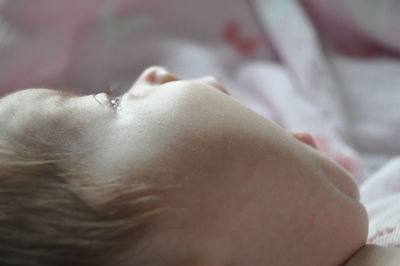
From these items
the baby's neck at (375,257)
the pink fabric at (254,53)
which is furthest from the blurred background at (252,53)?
the baby's neck at (375,257)

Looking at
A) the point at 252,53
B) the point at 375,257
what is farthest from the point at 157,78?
the point at 252,53

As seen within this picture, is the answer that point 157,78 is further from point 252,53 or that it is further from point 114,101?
point 252,53

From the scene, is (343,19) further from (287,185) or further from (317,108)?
(287,185)

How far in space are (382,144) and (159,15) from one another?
52cm

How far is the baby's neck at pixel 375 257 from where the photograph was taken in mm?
615

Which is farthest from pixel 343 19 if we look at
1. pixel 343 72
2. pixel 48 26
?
pixel 48 26

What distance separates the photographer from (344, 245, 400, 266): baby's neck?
2.02 feet

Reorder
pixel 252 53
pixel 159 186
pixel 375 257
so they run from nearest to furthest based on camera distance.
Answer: pixel 159 186 < pixel 375 257 < pixel 252 53

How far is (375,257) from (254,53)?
2.00 ft

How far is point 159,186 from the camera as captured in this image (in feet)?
1.69

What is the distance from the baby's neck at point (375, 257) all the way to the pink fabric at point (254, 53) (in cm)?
28

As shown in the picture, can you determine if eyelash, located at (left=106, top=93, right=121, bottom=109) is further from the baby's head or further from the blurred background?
the blurred background

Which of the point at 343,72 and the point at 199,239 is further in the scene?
the point at 343,72

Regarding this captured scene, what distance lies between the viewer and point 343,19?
1.10 meters
